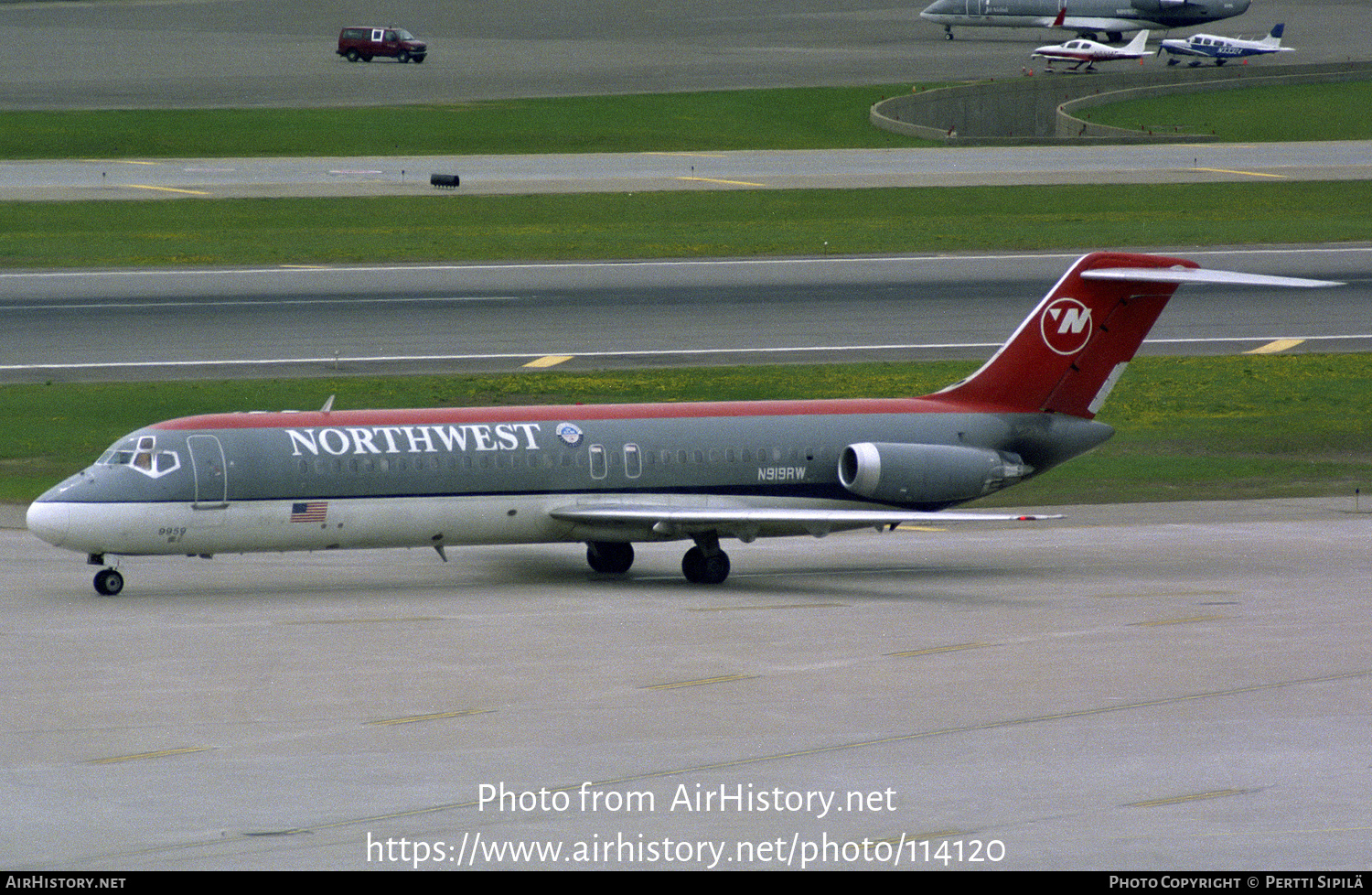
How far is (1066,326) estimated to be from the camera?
3559 cm

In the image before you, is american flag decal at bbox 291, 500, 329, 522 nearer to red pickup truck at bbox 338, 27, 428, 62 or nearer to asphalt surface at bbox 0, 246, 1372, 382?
asphalt surface at bbox 0, 246, 1372, 382

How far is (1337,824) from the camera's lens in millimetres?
17500

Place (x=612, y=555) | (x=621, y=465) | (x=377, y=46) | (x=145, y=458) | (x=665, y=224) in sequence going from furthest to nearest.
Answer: (x=377, y=46), (x=665, y=224), (x=612, y=555), (x=621, y=465), (x=145, y=458)

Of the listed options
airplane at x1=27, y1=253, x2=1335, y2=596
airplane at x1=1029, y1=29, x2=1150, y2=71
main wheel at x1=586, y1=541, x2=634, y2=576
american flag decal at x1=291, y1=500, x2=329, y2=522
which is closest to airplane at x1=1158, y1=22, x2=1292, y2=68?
airplane at x1=1029, y1=29, x2=1150, y2=71

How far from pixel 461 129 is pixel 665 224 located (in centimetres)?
2587

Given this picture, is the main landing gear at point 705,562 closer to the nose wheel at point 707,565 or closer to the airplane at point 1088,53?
the nose wheel at point 707,565

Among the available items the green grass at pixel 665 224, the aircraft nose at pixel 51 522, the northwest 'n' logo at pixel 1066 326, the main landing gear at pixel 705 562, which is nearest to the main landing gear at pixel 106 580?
the aircraft nose at pixel 51 522

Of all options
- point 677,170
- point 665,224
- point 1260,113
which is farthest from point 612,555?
point 1260,113

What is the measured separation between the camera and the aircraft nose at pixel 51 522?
3011 centimetres

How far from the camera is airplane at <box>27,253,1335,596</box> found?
30.8 metres

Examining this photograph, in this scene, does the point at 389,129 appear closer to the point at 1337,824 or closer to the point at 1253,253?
the point at 1253,253

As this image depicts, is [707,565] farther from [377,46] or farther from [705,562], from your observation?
[377,46]

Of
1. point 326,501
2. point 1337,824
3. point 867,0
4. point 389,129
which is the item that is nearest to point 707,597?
Answer: point 326,501

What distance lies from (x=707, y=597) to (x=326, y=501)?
265 inches
